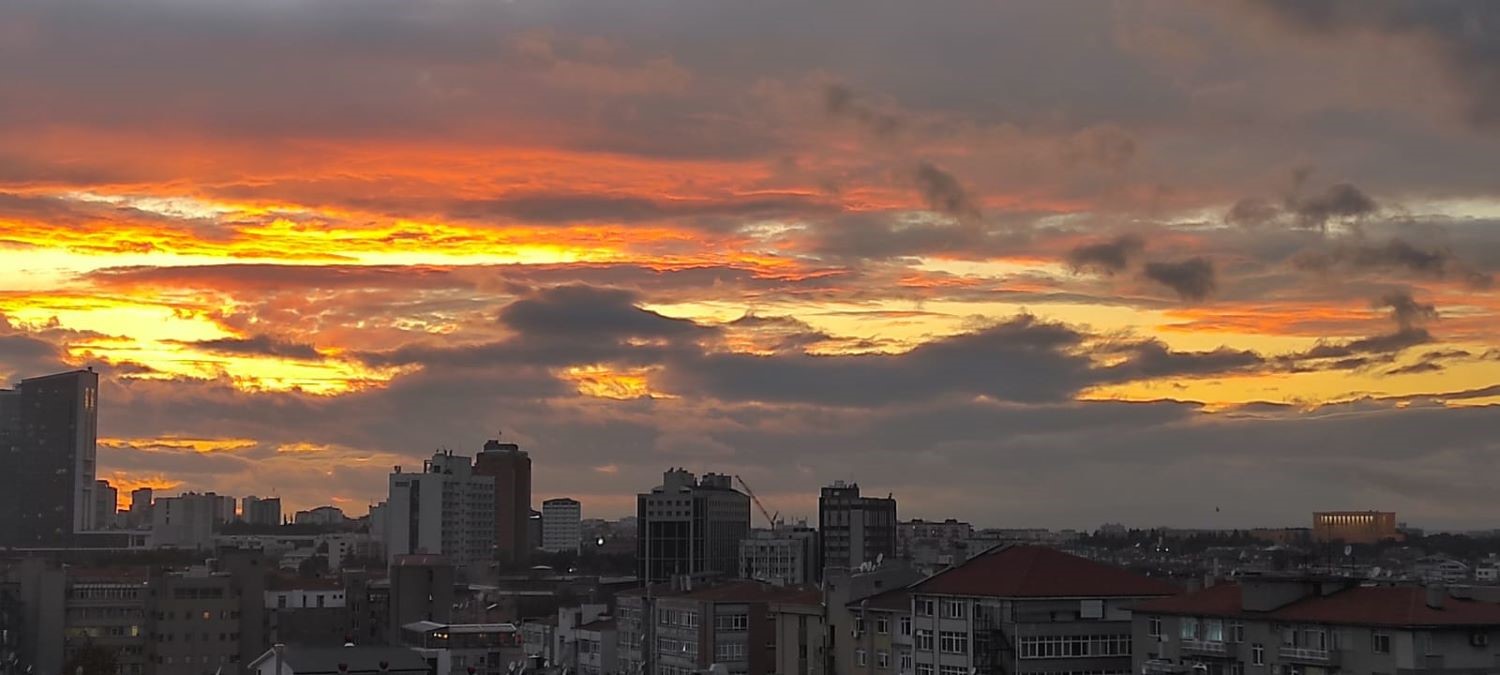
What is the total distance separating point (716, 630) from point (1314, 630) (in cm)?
4301

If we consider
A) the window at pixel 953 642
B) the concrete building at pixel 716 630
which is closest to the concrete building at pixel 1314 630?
the window at pixel 953 642

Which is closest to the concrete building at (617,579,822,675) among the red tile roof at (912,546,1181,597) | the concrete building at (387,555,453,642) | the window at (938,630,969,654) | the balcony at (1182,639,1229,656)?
the red tile roof at (912,546,1181,597)

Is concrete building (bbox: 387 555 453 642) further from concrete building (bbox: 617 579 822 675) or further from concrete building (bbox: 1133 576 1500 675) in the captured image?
concrete building (bbox: 1133 576 1500 675)

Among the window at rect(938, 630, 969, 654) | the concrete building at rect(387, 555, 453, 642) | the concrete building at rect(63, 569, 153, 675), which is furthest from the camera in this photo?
the concrete building at rect(387, 555, 453, 642)

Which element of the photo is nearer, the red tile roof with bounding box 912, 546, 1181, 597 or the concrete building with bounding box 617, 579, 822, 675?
the red tile roof with bounding box 912, 546, 1181, 597

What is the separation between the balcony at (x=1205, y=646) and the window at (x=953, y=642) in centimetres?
1117

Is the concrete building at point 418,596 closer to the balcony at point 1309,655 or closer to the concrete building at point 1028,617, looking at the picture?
the concrete building at point 1028,617

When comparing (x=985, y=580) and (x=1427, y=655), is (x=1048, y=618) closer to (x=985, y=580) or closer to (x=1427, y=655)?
(x=985, y=580)

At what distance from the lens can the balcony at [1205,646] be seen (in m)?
61.6

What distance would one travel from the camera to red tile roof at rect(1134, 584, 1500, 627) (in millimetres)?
54500

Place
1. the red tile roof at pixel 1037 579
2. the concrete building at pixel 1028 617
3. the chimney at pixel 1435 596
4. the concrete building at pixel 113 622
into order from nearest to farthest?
the chimney at pixel 1435 596, the concrete building at pixel 1028 617, the red tile roof at pixel 1037 579, the concrete building at pixel 113 622

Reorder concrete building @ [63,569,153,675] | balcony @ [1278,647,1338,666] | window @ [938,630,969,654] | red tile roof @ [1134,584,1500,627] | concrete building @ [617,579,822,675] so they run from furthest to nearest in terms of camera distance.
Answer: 1. concrete building @ [63,569,153,675]
2. concrete building @ [617,579,822,675]
3. window @ [938,630,969,654]
4. balcony @ [1278,647,1338,666]
5. red tile roof @ [1134,584,1500,627]

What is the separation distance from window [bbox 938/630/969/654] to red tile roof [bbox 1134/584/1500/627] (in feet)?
34.1

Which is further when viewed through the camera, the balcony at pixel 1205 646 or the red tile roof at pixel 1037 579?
the red tile roof at pixel 1037 579
